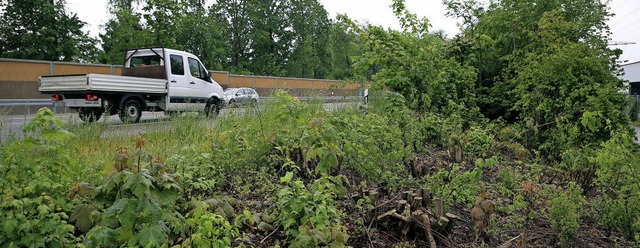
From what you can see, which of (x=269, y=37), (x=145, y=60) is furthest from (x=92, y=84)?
(x=269, y=37)

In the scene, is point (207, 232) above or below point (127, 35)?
below

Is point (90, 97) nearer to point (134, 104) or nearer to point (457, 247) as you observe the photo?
point (134, 104)

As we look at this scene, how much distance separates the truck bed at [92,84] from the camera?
10.8m

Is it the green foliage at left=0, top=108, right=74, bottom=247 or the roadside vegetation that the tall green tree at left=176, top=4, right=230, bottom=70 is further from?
the green foliage at left=0, top=108, right=74, bottom=247

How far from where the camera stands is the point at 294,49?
55.3 metres

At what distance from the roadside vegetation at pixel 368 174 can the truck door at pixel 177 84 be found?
21.2 feet

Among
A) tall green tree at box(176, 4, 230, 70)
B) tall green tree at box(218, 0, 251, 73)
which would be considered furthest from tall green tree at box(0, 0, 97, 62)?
tall green tree at box(218, 0, 251, 73)

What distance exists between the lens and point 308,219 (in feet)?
8.56

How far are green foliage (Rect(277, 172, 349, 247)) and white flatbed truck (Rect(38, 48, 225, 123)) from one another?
6.40 metres

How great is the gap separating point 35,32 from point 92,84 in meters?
25.2

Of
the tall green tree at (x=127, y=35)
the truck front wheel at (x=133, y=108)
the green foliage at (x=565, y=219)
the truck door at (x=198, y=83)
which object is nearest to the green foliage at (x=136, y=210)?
the green foliage at (x=565, y=219)

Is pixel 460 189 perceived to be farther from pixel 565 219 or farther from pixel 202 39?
pixel 202 39

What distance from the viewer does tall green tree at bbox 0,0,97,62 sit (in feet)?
99.8

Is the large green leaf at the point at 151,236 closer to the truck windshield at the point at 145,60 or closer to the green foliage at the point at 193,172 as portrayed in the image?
the green foliage at the point at 193,172
